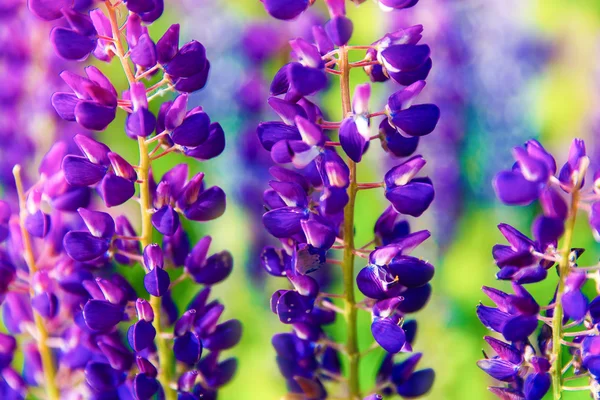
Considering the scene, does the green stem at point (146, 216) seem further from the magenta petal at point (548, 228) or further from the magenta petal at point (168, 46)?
the magenta petal at point (548, 228)

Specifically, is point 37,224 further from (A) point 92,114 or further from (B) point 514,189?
(B) point 514,189

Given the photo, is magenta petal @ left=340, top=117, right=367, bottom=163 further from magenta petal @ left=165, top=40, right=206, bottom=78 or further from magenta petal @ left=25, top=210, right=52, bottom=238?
magenta petal @ left=25, top=210, right=52, bottom=238

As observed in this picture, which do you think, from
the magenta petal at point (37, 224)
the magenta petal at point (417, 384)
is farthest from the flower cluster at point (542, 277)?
the magenta petal at point (37, 224)

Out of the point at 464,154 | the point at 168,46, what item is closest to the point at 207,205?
the point at 168,46

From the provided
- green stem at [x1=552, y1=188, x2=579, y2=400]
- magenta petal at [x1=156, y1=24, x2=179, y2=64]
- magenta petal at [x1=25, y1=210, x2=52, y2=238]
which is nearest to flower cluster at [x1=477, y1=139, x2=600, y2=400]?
green stem at [x1=552, y1=188, x2=579, y2=400]

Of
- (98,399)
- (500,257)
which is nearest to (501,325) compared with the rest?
(500,257)

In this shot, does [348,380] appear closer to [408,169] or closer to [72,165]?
[408,169]
